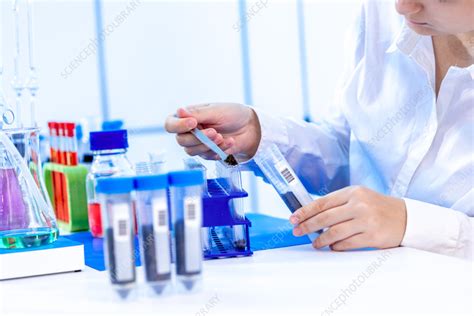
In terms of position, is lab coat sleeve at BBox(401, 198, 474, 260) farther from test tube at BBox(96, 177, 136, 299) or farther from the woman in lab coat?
test tube at BBox(96, 177, 136, 299)

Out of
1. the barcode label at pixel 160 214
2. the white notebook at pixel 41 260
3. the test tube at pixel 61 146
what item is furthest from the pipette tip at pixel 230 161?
the test tube at pixel 61 146

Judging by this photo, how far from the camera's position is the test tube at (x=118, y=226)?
975mm

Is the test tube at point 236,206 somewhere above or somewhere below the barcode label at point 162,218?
below

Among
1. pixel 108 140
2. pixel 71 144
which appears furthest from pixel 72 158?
pixel 108 140

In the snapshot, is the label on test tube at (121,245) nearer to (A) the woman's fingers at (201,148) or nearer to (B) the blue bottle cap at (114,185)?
(B) the blue bottle cap at (114,185)

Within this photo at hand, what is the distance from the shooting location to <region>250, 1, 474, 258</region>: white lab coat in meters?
1.42

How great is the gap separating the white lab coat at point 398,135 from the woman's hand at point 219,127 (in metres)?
0.03

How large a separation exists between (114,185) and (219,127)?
2.07 ft

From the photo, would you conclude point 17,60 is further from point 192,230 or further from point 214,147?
point 192,230

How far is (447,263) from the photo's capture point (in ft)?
4.00

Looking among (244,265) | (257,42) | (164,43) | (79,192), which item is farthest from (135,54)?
(244,265)

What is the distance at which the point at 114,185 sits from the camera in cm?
97

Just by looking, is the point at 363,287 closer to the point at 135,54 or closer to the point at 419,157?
the point at 419,157

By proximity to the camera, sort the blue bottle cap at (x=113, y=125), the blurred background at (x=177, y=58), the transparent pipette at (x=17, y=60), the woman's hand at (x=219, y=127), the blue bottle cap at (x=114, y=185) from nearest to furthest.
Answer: the blue bottle cap at (x=114, y=185) < the woman's hand at (x=219, y=127) < the transparent pipette at (x=17, y=60) < the blue bottle cap at (x=113, y=125) < the blurred background at (x=177, y=58)
